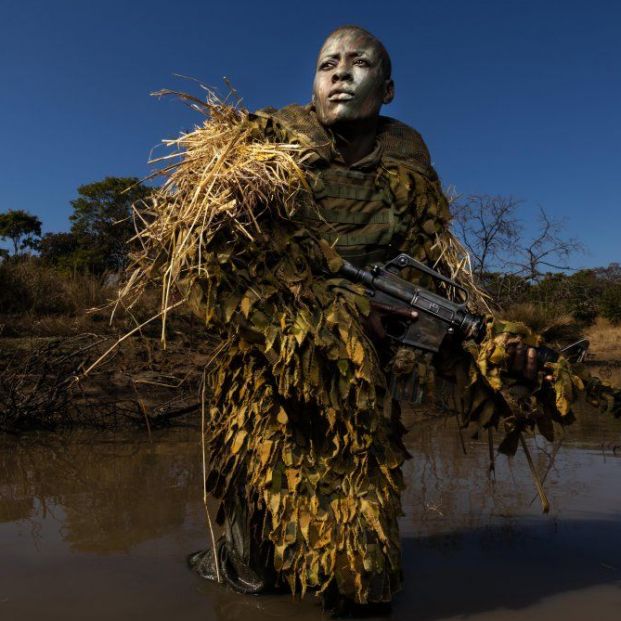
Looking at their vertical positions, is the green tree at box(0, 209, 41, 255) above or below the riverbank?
above

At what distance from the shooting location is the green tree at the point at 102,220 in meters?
22.4

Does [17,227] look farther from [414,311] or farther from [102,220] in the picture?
[414,311]

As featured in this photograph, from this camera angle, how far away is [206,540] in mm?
3340

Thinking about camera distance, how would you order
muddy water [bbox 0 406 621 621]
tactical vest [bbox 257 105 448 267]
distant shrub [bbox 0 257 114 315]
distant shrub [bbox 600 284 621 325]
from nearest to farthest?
muddy water [bbox 0 406 621 621]
tactical vest [bbox 257 105 448 267]
distant shrub [bbox 0 257 114 315]
distant shrub [bbox 600 284 621 325]

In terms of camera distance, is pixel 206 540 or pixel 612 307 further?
pixel 612 307

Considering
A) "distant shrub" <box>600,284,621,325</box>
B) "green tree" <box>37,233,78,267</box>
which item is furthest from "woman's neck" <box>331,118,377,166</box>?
"green tree" <box>37,233,78,267</box>

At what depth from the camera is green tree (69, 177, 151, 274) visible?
22.4 m

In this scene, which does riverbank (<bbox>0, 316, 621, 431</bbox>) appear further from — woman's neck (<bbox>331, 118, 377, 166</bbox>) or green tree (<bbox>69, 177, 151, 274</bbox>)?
green tree (<bbox>69, 177, 151, 274</bbox>)

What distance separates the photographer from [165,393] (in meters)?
6.97

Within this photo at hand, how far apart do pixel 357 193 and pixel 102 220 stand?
2290 cm

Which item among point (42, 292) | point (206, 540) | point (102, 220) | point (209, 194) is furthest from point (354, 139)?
point (102, 220)

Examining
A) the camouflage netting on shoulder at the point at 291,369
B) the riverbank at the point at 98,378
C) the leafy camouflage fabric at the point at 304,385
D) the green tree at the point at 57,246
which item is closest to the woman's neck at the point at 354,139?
the leafy camouflage fabric at the point at 304,385

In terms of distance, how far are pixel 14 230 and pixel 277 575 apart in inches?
1062

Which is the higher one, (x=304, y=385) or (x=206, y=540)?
(x=304, y=385)
